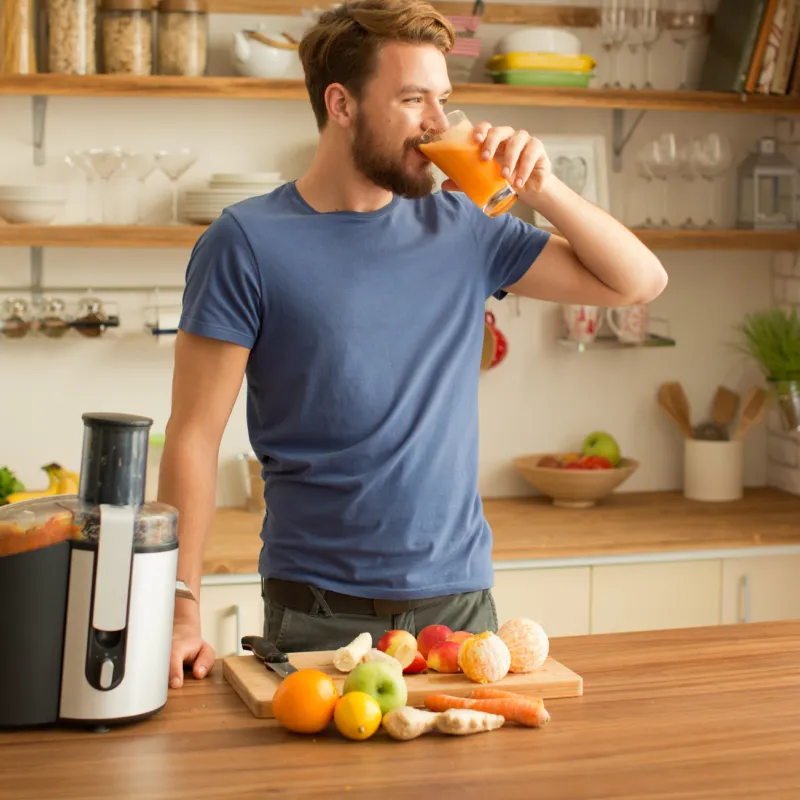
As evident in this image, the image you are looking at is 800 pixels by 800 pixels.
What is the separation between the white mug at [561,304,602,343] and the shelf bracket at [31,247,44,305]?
1.47 meters

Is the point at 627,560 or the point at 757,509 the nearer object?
the point at 627,560

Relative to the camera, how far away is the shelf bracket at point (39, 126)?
11.4 feet

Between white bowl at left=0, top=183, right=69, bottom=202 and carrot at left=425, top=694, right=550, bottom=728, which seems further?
white bowl at left=0, top=183, right=69, bottom=202

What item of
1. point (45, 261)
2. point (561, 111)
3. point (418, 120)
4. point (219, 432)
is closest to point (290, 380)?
point (219, 432)

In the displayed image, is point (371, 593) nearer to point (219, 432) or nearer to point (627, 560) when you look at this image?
point (219, 432)

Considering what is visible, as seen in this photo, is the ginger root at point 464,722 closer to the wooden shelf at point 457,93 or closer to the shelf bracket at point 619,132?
the wooden shelf at point 457,93

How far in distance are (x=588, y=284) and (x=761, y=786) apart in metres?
0.99

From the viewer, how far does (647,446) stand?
3945mm

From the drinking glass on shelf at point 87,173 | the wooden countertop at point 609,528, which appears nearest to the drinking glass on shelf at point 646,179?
the wooden countertop at point 609,528

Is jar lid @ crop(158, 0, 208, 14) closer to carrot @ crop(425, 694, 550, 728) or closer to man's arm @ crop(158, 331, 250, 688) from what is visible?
man's arm @ crop(158, 331, 250, 688)

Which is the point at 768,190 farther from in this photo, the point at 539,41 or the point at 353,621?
the point at 353,621

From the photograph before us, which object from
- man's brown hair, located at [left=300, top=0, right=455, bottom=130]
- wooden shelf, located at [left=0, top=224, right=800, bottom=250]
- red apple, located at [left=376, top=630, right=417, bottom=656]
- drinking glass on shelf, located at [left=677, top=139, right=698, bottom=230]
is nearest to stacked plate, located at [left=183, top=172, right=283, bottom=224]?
wooden shelf, located at [left=0, top=224, right=800, bottom=250]

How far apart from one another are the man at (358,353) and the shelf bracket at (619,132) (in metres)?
1.81

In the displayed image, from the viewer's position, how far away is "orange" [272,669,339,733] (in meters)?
1.44
